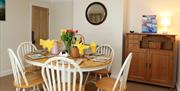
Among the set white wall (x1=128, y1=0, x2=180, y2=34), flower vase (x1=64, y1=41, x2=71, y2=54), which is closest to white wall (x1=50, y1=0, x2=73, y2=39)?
white wall (x1=128, y1=0, x2=180, y2=34)

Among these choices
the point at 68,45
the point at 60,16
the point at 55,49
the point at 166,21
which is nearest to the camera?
the point at 68,45

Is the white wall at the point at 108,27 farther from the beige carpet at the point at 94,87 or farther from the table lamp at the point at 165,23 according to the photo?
the table lamp at the point at 165,23

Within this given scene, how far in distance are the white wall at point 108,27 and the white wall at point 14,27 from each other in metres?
1.41

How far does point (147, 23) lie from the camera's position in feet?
15.2

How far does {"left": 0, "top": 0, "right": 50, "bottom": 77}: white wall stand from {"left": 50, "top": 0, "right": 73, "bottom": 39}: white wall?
90cm

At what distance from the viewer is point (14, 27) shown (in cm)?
486

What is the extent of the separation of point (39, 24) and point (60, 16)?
2.51 ft

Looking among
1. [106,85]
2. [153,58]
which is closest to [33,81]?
[106,85]

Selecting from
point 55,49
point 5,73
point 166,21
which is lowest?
point 5,73

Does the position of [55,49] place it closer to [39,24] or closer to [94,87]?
[94,87]

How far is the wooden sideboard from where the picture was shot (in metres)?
4.05

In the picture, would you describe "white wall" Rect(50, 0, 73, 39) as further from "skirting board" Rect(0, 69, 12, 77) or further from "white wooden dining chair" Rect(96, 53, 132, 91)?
"white wooden dining chair" Rect(96, 53, 132, 91)

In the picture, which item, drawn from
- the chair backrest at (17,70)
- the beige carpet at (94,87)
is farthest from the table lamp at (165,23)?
the chair backrest at (17,70)

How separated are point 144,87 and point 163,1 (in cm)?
216
